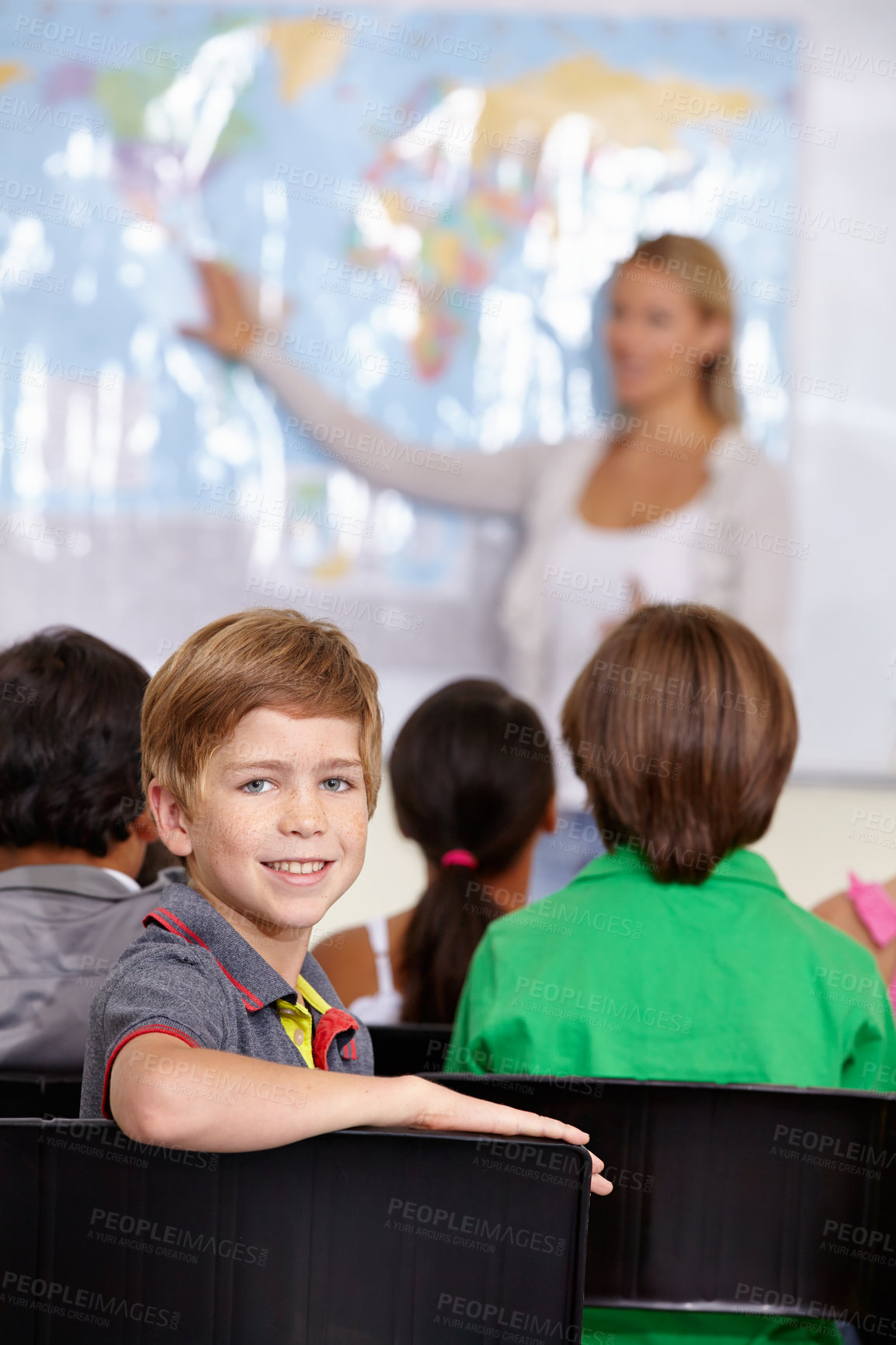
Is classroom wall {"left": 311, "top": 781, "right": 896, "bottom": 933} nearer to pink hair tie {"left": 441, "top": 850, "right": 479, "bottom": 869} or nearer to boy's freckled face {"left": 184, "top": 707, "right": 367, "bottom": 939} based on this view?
pink hair tie {"left": 441, "top": 850, "right": 479, "bottom": 869}

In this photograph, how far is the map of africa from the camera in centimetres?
330

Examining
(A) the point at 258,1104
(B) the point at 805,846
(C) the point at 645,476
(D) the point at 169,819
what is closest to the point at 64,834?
(D) the point at 169,819

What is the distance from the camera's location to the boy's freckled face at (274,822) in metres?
0.89

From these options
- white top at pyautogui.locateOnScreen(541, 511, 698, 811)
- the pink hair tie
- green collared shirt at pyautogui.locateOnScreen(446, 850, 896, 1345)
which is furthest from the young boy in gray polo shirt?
white top at pyautogui.locateOnScreen(541, 511, 698, 811)

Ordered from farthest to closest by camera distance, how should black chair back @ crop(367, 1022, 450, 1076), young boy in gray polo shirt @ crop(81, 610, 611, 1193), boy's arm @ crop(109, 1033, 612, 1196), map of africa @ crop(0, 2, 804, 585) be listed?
map of africa @ crop(0, 2, 804, 585) → black chair back @ crop(367, 1022, 450, 1076) → young boy in gray polo shirt @ crop(81, 610, 611, 1193) → boy's arm @ crop(109, 1033, 612, 1196)

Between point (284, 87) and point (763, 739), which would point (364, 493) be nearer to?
point (284, 87)

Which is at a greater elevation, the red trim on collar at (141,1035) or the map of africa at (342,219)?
the map of africa at (342,219)

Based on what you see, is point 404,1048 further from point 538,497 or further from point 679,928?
point 538,497

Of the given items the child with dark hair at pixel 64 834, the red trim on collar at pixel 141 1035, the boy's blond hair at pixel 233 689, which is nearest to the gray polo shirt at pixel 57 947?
the child with dark hair at pixel 64 834

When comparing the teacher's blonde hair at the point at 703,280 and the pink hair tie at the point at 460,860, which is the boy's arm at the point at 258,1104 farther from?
the teacher's blonde hair at the point at 703,280

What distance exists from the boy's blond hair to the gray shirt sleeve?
0.13 meters

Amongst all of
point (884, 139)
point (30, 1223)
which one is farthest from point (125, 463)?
point (30, 1223)

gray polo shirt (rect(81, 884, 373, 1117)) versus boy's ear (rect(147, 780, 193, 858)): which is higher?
boy's ear (rect(147, 780, 193, 858))

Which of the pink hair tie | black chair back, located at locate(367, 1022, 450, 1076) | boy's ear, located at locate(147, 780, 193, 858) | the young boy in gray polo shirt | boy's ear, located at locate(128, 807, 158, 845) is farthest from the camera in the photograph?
the pink hair tie
